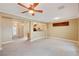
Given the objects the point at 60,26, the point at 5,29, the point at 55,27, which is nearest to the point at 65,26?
the point at 60,26

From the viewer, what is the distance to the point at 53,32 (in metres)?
8.35

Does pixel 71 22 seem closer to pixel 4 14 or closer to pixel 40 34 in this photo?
pixel 40 34

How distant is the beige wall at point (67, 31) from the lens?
19.5 ft

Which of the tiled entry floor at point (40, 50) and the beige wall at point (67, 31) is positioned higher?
the beige wall at point (67, 31)

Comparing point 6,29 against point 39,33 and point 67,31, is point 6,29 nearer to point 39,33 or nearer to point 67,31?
point 39,33

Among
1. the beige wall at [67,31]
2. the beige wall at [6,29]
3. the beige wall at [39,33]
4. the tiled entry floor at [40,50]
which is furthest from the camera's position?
the beige wall at [39,33]

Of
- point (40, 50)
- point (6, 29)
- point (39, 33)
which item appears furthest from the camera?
point (39, 33)

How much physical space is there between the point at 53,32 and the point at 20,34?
443cm

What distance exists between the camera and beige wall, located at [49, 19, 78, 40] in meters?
5.94

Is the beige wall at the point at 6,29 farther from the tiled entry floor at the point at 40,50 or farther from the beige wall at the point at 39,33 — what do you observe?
the beige wall at the point at 39,33

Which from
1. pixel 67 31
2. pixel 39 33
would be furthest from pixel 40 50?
pixel 39 33

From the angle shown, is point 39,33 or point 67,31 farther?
point 39,33

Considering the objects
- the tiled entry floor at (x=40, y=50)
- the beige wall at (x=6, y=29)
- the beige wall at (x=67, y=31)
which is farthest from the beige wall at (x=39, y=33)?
the tiled entry floor at (x=40, y=50)

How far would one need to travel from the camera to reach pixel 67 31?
6676 millimetres
